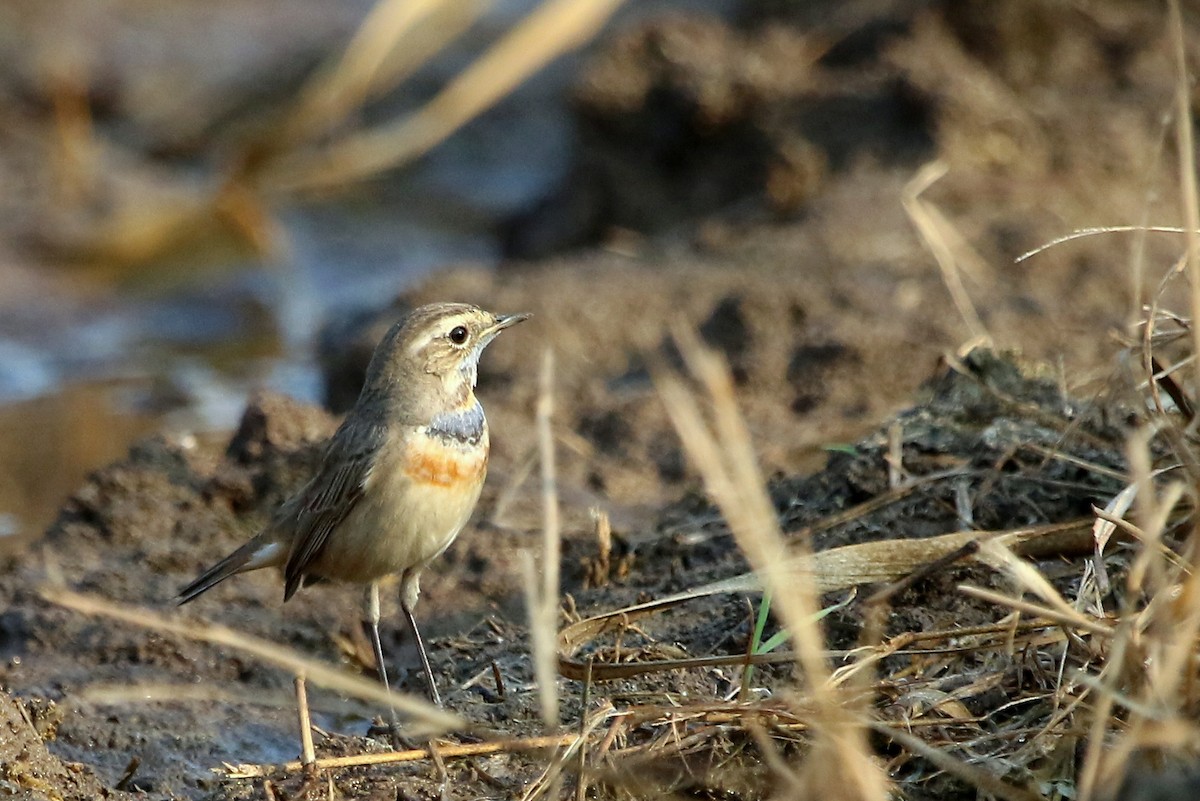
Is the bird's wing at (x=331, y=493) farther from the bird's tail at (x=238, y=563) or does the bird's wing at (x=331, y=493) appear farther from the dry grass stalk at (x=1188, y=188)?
the dry grass stalk at (x=1188, y=188)

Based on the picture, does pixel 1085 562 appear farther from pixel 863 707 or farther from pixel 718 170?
pixel 718 170

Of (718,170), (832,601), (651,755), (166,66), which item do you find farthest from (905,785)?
(166,66)

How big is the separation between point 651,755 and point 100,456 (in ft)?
20.8

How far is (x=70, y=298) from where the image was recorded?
12789 mm

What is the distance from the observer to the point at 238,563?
6188 mm

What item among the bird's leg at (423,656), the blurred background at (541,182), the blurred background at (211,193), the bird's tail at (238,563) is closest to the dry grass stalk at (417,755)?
the bird's leg at (423,656)

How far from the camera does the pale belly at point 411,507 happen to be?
5.73 m

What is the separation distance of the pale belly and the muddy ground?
0.38 m

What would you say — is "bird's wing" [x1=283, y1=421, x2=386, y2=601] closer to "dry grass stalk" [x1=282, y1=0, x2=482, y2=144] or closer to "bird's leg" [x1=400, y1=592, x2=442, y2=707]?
"bird's leg" [x1=400, y1=592, x2=442, y2=707]

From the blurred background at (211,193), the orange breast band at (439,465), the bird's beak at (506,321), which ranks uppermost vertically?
the bird's beak at (506,321)

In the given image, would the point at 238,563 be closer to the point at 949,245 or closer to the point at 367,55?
the point at 949,245

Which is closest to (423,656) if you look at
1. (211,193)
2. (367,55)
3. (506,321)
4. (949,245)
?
(506,321)

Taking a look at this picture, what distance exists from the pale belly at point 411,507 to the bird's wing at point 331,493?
5 cm

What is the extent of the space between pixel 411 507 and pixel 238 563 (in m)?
0.87
